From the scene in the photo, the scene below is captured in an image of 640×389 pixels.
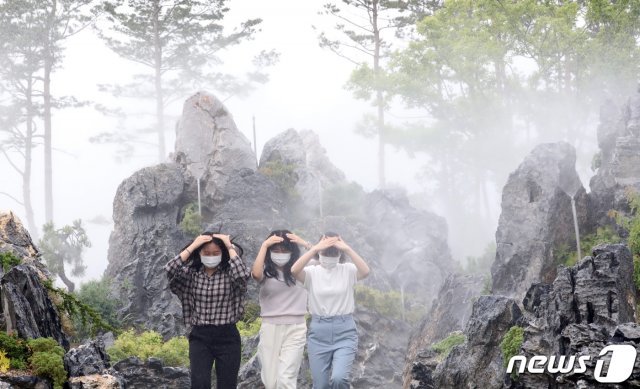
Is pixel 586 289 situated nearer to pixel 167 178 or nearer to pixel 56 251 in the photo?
pixel 167 178

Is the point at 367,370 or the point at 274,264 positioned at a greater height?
the point at 274,264

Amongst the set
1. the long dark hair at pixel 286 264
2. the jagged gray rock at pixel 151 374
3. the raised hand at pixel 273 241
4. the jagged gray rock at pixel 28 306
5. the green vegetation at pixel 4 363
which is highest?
the raised hand at pixel 273 241

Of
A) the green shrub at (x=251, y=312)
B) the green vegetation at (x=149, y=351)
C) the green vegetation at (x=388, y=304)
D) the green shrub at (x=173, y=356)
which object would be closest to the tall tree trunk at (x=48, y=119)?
the green shrub at (x=251, y=312)

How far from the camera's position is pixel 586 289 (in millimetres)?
10531

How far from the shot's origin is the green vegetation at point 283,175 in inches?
1040

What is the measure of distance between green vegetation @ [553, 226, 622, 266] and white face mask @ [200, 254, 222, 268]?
1041cm

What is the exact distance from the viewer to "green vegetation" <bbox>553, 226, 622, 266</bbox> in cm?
1667

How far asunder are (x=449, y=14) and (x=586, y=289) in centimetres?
2546

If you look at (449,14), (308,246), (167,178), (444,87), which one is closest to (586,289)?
(308,246)

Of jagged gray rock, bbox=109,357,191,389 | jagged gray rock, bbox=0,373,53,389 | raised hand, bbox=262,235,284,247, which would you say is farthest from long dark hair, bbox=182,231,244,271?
jagged gray rock, bbox=109,357,191,389

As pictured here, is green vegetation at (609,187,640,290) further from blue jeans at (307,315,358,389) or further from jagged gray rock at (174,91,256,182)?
jagged gray rock at (174,91,256,182)

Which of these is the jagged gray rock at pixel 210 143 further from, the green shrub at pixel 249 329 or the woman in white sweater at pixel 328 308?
the woman in white sweater at pixel 328 308

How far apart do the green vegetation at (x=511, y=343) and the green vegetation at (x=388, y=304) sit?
881 cm

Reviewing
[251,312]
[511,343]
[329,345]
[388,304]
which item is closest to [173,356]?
[251,312]
